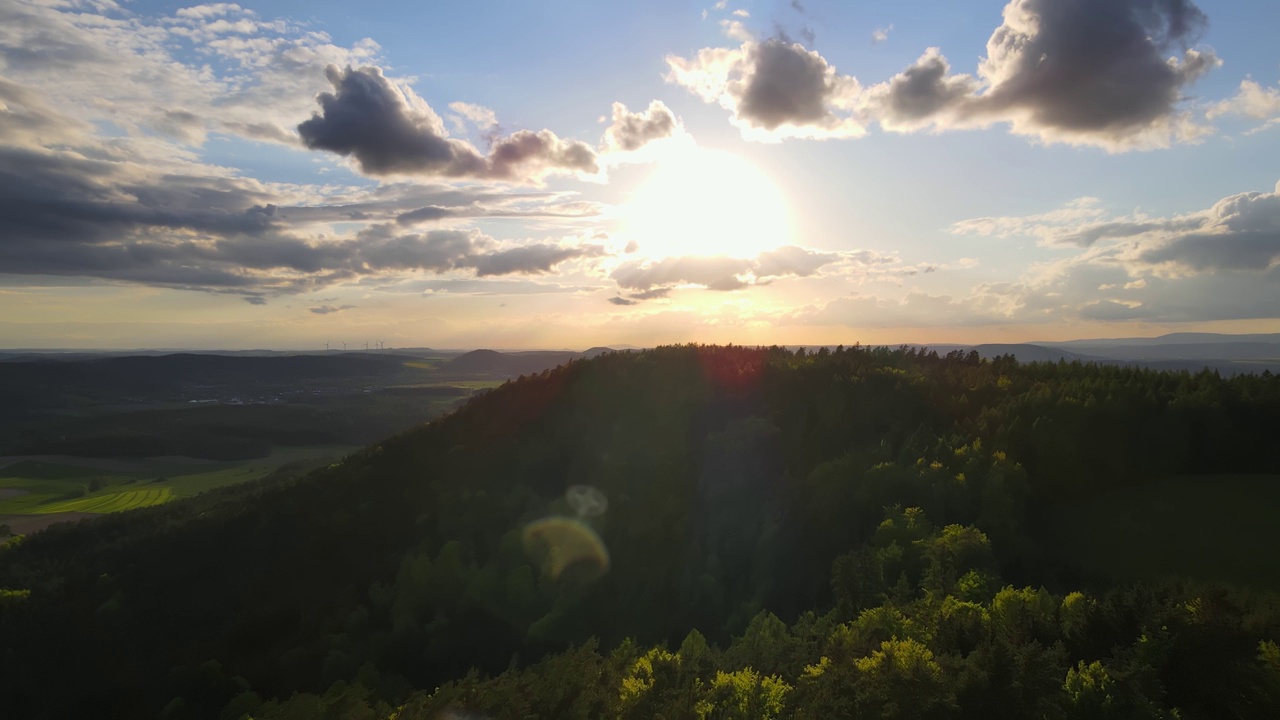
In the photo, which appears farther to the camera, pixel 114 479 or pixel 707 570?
pixel 114 479

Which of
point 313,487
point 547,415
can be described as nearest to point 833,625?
point 547,415

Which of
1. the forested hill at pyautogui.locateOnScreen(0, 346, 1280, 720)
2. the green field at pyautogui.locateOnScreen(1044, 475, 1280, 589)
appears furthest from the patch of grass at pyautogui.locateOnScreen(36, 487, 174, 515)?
the green field at pyautogui.locateOnScreen(1044, 475, 1280, 589)

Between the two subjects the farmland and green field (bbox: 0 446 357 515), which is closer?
the farmland

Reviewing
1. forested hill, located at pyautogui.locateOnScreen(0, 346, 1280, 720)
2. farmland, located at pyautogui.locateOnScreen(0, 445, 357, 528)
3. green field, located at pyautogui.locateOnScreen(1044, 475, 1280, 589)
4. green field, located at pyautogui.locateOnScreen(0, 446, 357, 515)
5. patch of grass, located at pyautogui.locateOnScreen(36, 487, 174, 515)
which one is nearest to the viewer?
forested hill, located at pyautogui.locateOnScreen(0, 346, 1280, 720)

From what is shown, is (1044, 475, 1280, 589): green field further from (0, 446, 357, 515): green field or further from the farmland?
(0, 446, 357, 515): green field

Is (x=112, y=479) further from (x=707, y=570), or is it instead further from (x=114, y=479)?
(x=707, y=570)

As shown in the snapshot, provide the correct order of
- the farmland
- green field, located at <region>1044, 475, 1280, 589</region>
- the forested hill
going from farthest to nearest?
the farmland, green field, located at <region>1044, 475, 1280, 589</region>, the forested hill

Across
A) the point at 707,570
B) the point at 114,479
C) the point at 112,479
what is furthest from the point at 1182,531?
the point at 114,479
